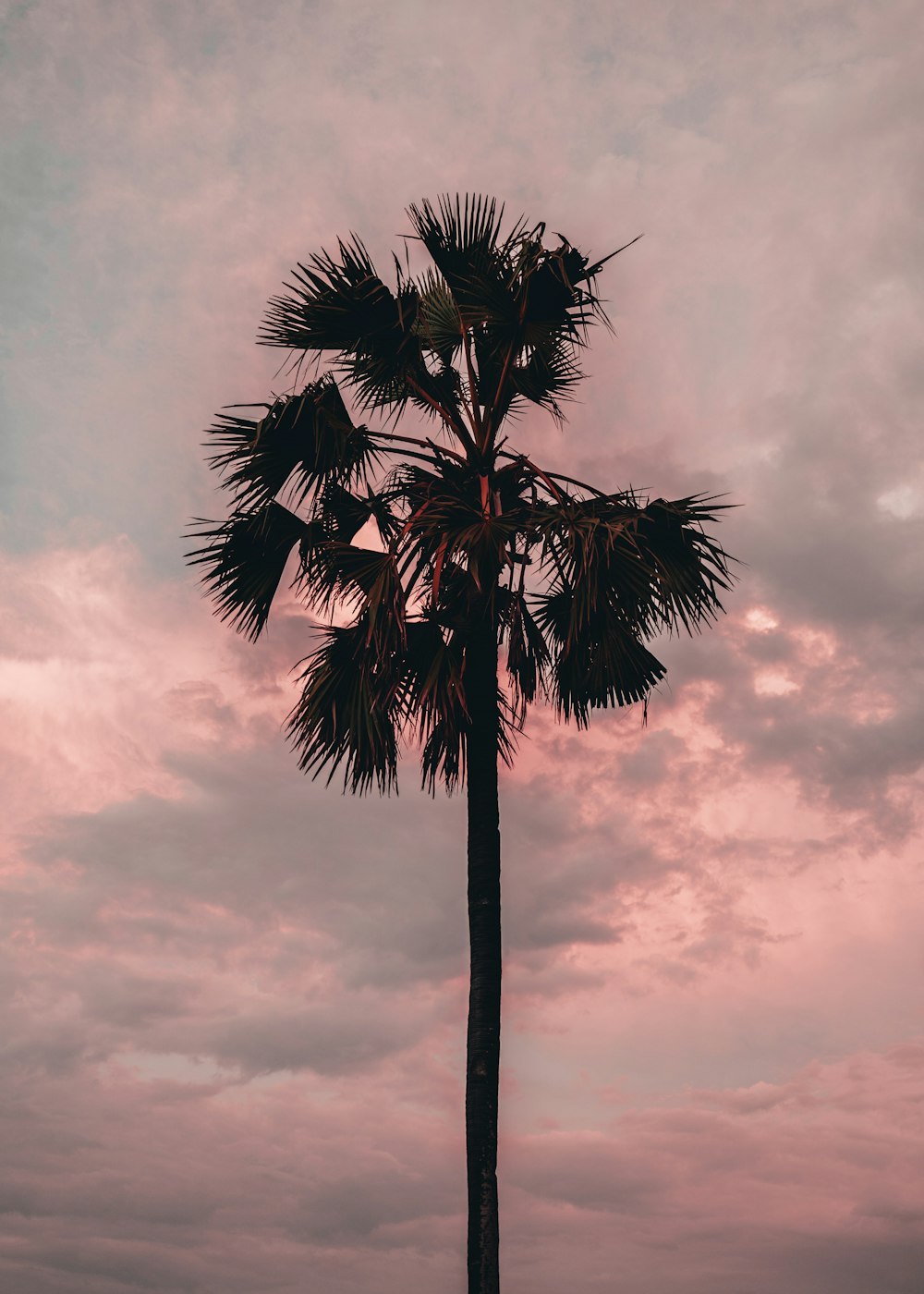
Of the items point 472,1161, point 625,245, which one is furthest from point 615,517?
point 472,1161

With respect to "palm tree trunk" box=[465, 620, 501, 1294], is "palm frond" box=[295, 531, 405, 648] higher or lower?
higher

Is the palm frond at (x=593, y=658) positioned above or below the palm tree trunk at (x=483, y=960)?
above

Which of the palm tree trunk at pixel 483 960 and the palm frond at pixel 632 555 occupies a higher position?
the palm frond at pixel 632 555

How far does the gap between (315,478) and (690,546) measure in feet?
14.3

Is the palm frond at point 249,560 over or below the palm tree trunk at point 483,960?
over

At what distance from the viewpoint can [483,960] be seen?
39.6ft

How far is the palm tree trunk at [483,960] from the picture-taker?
36.3 ft

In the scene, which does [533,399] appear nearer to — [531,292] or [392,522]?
[531,292]

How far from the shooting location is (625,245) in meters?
13.6

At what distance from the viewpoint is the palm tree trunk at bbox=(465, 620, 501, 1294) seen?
11078 millimetres

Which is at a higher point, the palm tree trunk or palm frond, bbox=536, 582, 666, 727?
palm frond, bbox=536, 582, 666, 727

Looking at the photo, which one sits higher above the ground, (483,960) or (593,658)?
(593,658)

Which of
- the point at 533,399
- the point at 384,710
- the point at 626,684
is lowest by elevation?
the point at 384,710

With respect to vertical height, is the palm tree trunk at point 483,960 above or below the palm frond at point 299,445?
below
